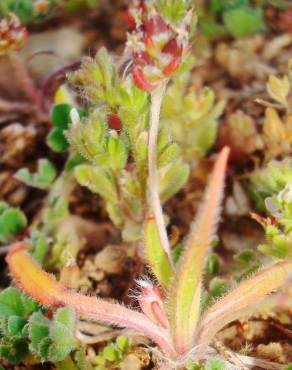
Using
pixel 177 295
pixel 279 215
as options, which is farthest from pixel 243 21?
pixel 177 295

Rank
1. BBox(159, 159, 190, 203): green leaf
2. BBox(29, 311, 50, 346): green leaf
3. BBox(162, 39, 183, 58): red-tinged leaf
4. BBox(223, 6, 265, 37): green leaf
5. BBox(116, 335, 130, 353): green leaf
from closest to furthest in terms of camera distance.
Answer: BBox(162, 39, 183, 58): red-tinged leaf → BBox(29, 311, 50, 346): green leaf → BBox(116, 335, 130, 353): green leaf → BBox(159, 159, 190, 203): green leaf → BBox(223, 6, 265, 37): green leaf

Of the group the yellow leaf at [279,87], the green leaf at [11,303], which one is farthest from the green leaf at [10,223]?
the yellow leaf at [279,87]

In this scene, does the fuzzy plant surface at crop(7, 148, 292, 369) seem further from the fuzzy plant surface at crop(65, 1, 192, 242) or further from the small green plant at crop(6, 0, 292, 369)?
the fuzzy plant surface at crop(65, 1, 192, 242)

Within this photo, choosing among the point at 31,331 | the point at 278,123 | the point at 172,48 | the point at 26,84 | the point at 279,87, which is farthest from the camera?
the point at 26,84

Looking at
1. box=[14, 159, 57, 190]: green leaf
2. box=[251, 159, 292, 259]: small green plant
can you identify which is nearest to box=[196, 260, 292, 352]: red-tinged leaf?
box=[251, 159, 292, 259]: small green plant

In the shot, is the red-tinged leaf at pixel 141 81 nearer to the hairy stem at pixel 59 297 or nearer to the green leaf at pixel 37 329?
the hairy stem at pixel 59 297

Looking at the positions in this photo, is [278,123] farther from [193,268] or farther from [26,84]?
[26,84]

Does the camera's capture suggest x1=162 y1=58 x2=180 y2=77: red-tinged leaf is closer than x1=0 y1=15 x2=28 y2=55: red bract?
Yes
